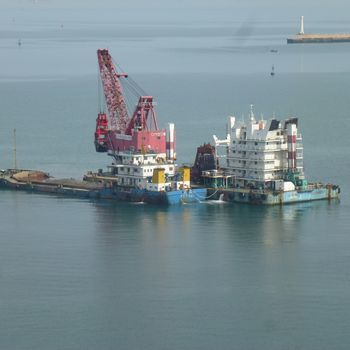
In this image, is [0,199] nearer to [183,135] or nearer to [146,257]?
[146,257]

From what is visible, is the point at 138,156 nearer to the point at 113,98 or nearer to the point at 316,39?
the point at 113,98

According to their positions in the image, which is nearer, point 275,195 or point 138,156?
point 275,195

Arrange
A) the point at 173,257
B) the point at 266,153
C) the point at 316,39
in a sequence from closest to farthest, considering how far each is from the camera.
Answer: the point at 173,257, the point at 266,153, the point at 316,39

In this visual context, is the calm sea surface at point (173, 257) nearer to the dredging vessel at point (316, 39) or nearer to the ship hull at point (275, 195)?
the ship hull at point (275, 195)

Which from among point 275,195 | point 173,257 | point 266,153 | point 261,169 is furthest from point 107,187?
point 173,257

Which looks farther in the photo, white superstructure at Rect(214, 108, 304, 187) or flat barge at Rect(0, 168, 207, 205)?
white superstructure at Rect(214, 108, 304, 187)

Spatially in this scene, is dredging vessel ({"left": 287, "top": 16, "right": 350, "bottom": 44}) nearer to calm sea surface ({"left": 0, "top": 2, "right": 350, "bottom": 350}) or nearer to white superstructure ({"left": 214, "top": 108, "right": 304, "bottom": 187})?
calm sea surface ({"left": 0, "top": 2, "right": 350, "bottom": 350})

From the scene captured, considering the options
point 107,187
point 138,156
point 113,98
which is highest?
point 113,98

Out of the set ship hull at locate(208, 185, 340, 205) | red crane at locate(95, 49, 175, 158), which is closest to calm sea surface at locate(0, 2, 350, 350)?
ship hull at locate(208, 185, 340, 205)

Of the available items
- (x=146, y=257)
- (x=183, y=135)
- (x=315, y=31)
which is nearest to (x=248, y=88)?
(x=183, y=135)
